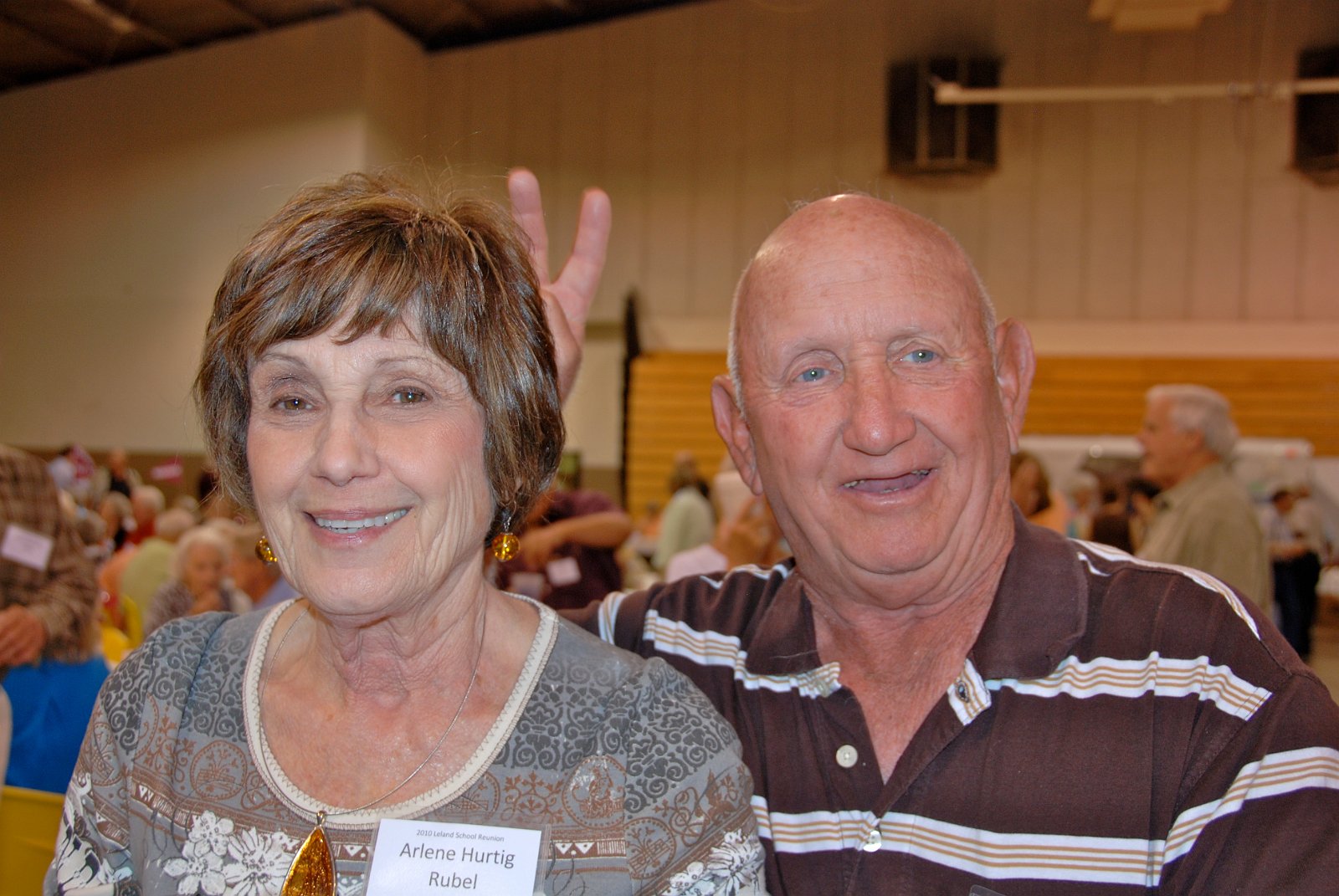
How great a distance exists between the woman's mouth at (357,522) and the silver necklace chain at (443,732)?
0.24 meters

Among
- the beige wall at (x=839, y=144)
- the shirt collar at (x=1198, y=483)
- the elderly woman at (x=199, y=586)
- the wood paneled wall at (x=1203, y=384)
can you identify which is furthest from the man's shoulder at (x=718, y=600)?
the wood paneled wall at (x=1203, y=384)

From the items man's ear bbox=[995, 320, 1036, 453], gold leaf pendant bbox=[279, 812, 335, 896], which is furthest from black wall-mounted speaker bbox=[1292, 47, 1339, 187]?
gold leaf pendant bbox=[279, 812, 335, 896]

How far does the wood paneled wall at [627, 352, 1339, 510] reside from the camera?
466 inches

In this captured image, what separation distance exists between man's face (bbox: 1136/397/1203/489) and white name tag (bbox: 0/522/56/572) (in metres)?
4.28

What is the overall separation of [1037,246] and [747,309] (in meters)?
12.0

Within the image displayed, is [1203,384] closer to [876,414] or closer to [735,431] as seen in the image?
[735,431]

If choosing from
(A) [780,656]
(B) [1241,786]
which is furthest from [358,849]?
(B) [1241,786]

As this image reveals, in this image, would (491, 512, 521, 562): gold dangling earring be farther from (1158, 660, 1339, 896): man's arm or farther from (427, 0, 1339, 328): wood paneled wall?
(427, 0, 1339, 328): wood paneled wall

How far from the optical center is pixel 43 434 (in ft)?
12.3

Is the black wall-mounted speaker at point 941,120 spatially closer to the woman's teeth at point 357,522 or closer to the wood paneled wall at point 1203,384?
the wood paneled wall at point 1203,384

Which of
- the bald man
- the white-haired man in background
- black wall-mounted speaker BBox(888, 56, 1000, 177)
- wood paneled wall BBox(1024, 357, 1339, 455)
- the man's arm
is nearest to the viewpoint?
the man's arm

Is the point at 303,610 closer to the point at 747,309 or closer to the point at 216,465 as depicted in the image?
the point at 216,465

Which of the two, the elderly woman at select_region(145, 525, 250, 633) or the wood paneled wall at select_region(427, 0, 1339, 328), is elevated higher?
the wood paneled wall at select_region(427, 0, 1339, 328)

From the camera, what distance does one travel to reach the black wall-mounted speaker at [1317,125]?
11.3 m
